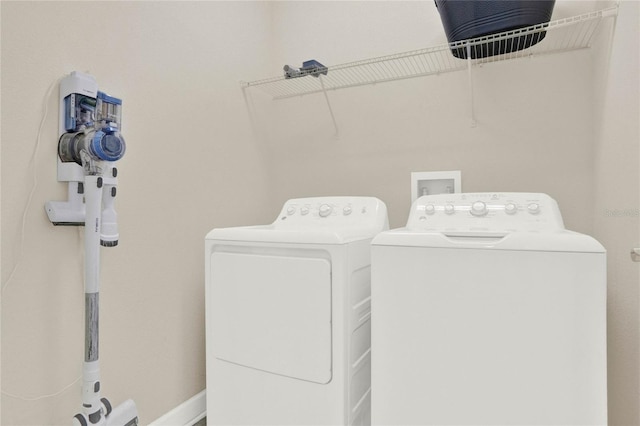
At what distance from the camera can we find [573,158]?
175cm

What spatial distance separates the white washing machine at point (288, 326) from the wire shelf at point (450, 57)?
907mm

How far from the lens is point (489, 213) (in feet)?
4.95

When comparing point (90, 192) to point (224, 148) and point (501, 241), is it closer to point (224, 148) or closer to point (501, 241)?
point (224, 148)

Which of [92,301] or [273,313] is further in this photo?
[273,313]

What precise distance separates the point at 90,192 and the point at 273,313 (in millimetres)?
725

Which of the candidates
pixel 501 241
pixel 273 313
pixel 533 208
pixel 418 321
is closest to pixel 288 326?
pixel 273 313

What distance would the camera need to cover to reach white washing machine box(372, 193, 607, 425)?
108 centimetres

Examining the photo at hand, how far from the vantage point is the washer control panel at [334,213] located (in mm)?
1781

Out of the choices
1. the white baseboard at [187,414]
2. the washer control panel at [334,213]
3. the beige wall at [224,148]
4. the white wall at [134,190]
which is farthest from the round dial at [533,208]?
the white baseboard at [187,414]

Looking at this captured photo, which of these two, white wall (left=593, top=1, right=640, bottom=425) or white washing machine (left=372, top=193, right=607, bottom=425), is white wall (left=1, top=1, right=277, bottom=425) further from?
white wall (left=593, top=1, right=640, bottom=425)

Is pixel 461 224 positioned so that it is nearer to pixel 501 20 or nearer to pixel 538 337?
pixel 538 337

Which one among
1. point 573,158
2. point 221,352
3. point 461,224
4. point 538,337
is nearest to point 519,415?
point 538,337

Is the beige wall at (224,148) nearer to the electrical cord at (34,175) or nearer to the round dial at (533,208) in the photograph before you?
the electrical cord at (34,175)

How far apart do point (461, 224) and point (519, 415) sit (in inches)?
26.3
